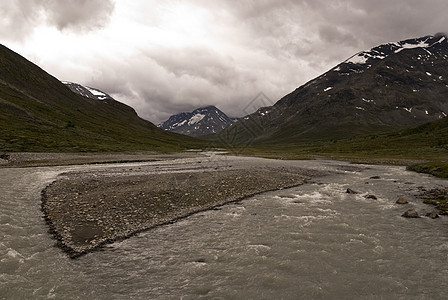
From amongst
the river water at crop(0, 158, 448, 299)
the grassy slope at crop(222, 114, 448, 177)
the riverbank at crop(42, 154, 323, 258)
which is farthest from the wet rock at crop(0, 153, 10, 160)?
the grassy slope at crop(222, 114, 448, 177)

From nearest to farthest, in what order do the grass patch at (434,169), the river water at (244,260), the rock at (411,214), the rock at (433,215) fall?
1. the river water at (244,260)
2. the rock at (433,215)
3. the rock at (411,214)
4. the grass patch at (434,169)

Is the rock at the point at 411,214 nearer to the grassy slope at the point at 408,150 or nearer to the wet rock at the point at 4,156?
the grassy slope at the point at 408,150

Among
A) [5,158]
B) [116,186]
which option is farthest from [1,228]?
[5,158]

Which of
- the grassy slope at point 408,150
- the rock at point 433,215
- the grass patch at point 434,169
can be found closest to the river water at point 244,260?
the rock at point 433,215

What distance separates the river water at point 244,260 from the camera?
40.7ft

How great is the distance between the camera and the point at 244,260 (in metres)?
15.6

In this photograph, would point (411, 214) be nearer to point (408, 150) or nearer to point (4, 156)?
point (4, 156)

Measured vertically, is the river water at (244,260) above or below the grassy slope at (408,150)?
below

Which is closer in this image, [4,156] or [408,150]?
[4,156]

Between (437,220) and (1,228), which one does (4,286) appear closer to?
(1,228)

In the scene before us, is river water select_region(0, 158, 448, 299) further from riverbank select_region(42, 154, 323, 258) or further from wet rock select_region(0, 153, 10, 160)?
wet rock select_region(0, 153, 10, 160)

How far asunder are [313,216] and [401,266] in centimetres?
982

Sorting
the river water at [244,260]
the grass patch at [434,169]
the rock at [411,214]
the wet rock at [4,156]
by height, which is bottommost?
the river water at [244,260]

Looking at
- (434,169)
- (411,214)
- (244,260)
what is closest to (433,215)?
(411,214)
